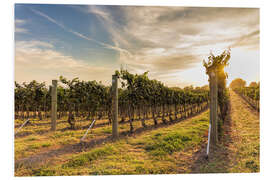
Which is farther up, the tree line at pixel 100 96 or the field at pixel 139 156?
the tree line at pixel 100 96

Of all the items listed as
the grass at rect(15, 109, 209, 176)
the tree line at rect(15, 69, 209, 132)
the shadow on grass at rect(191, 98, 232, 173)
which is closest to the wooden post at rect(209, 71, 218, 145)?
the shadow on grass at rect(191, 98, 232, 173)

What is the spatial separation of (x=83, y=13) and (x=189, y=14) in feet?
8.08

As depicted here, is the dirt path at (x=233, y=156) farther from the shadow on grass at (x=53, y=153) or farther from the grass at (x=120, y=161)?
the shadow on grass at (x=53, y=153)

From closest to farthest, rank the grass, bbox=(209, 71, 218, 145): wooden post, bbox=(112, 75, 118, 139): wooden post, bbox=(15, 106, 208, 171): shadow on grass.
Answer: the grass, bbox=(15, 106, 208, 171): shadow on grass, bbox=(209, 71, 218, 145): wooden post, bbox=(112, 75, 118, 139): wooden post

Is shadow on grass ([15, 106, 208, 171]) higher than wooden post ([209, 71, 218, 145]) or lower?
lower

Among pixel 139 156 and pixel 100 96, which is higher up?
pixel 100 96

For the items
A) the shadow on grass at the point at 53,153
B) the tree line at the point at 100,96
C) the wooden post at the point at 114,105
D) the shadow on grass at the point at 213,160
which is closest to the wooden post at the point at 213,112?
the shadow on grass at the point at 213,160

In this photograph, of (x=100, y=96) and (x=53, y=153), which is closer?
(x=53, y=153)

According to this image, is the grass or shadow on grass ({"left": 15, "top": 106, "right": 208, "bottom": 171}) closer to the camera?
the grass

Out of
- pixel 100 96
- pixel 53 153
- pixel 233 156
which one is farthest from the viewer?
pixel 100 96

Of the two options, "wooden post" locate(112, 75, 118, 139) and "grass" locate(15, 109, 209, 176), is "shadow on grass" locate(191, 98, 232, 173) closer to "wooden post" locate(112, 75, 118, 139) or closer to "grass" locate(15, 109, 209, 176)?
"grass" locate(15, 109, 209, 176)

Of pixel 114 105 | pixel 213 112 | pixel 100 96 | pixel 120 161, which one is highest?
pixel 100 96

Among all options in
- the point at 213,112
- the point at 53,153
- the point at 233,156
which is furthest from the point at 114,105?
the point at 233,156

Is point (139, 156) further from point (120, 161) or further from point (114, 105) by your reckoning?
point (114, 105)
